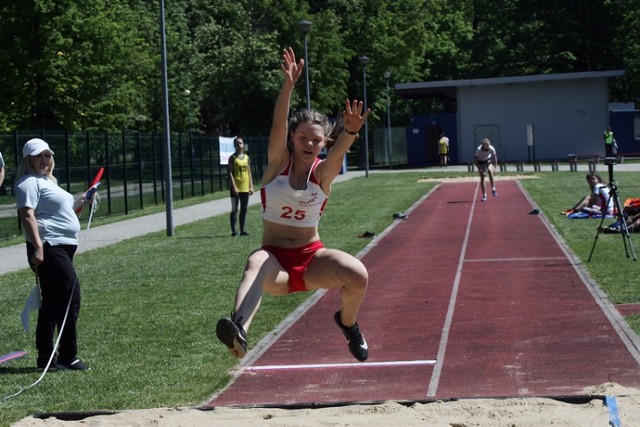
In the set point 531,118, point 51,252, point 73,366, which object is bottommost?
point 73,366

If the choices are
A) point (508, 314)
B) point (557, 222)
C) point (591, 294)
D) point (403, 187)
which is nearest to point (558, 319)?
point (508, 314)

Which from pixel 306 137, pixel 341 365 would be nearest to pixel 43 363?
pixel 341 365

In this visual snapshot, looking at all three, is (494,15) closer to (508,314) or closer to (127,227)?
(127,227)

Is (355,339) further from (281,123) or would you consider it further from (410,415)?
(281,123)

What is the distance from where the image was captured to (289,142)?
7.82 m

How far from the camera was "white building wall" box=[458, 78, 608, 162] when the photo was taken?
63.4m

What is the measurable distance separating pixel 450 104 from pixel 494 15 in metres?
8.94

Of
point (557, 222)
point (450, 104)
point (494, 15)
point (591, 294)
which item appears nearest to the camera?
point (591, 294)

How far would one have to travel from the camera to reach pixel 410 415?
7.54m

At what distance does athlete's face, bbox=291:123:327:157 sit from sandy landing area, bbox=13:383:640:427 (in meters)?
1.82

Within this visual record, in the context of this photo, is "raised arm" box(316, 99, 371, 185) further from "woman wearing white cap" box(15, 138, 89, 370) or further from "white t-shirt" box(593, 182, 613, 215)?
"white t-shirt" box(593, 182, 613, 215)

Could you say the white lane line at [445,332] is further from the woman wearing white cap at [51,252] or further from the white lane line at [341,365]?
the woman wearing white cap at [51,252]

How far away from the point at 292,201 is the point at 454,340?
4.04 metres

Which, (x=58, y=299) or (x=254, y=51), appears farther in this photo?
(x=254, y=51)
